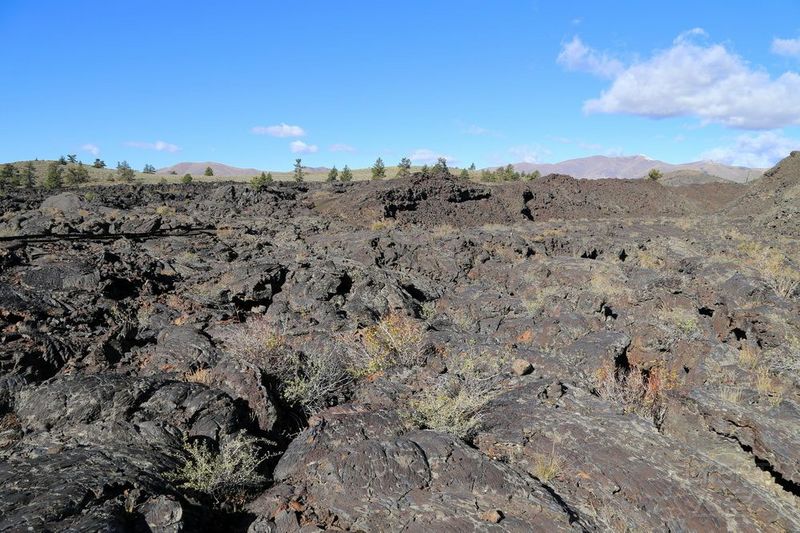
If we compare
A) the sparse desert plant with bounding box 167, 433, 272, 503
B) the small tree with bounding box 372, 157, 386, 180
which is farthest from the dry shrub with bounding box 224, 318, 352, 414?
the small tree with bounding box 372, 157, 386, 180

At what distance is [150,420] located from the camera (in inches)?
190

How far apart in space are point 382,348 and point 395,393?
48.1 inches

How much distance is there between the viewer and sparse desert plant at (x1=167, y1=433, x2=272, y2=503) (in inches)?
161

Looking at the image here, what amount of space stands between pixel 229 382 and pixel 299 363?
42.5 inches

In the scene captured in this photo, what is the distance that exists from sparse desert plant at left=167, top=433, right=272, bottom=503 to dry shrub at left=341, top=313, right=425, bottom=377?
2.45 metres

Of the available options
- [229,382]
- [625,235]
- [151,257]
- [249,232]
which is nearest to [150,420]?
[229,382]

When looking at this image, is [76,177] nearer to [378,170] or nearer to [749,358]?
[378,170]

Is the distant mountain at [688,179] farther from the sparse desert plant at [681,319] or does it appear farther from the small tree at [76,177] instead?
the small tree at [76,177]

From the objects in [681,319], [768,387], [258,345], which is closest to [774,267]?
[681,319]

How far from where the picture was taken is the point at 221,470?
4207 mm

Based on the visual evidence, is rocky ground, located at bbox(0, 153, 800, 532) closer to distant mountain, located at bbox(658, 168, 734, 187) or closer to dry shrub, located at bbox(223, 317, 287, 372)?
dry shrub, located at bbox(223, 317, 287, 372)

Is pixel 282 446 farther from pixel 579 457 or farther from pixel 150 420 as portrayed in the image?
pixel 579 457

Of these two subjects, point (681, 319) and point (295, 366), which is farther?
point (681, 319)

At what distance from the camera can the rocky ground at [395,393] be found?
147 inches
